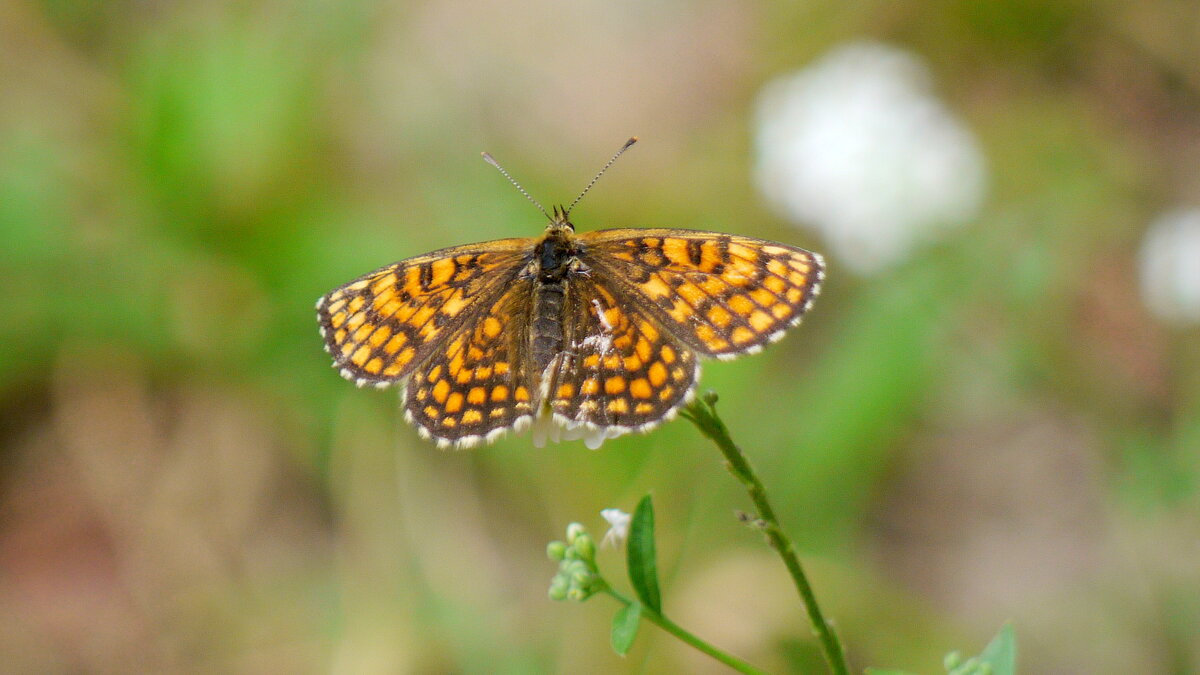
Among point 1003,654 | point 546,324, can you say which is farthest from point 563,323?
point 1003,654

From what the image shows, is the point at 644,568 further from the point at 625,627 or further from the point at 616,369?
the point at 616,369

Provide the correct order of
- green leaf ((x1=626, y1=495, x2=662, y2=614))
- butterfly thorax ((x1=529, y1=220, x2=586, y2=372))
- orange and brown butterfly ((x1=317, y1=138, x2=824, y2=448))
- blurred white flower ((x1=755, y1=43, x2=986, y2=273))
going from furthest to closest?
blurred white flower ((x1=755, y1=43, x2=986, y2=273)), butterfly thorax ((x1=529, y1=220, x2=586, y2=372)), orange and brown butterfly ((x1=317, y1=138, x2=824, y2=448)), green leaf ((x1=626, y1=495, x2=662, y2=614))

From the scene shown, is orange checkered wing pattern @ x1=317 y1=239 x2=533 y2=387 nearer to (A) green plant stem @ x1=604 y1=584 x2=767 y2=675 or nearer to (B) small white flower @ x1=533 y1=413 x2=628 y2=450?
(B) small white flower @ x1=533 y1=413 x2=628 y2=450

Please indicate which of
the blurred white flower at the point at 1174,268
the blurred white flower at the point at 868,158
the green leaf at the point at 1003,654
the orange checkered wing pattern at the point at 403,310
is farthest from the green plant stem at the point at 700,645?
the blurred white flower at the point at 1174,268

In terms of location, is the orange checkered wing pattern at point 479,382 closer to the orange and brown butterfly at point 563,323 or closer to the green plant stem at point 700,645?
the orange and brown butterfly at point 563,323

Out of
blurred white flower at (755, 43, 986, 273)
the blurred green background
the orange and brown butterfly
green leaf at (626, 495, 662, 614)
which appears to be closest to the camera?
green leaf at (626, 495, 662, 614)

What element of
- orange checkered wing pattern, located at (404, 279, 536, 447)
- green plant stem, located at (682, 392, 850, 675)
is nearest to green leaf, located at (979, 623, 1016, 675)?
green plant stem, located at (682, 392, 850, 675)
